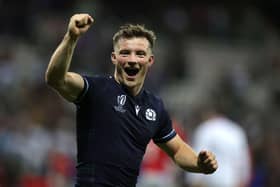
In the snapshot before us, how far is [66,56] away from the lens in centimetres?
618

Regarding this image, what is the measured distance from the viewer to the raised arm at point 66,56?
20.1ft

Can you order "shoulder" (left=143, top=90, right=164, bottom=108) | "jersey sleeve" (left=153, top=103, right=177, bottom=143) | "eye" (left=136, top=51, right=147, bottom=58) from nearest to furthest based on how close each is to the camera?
"eye" (left=136, top=51, right=147, bottom=58)
"shoulder" (left=143, top=90, right=164, bottom=108)
"jersey sleeve" (left=153, top=103, right=177, bottom=143)

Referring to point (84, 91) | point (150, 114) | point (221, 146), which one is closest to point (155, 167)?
point (221, 146)

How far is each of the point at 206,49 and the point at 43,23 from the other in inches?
Answer: 128

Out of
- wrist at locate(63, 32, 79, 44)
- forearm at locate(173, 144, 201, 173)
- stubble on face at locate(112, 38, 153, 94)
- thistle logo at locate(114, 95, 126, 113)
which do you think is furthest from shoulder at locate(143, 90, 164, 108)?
wrist at locate(63, 32, 79, 44)

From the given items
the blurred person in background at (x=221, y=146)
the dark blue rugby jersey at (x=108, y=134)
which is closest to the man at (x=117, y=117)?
the dark blue rugby jersey at (x=108, y=134)

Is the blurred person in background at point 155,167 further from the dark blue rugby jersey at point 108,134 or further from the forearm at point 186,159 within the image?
the dark blue rugby jersey at point 108,134

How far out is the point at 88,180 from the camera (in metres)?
6.65

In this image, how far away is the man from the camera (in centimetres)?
665

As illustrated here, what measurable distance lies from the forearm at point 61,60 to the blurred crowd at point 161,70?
5.81 meters

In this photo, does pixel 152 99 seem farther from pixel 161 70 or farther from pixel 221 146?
pixel 161 70

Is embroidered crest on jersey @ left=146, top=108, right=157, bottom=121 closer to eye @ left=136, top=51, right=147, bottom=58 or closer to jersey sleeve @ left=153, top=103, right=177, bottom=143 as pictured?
jersey sleeve @ left=153, top=103, right=177, bottom=143

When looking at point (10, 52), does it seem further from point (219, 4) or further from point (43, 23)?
point (219, 4)

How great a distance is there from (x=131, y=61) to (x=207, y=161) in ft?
2.80
